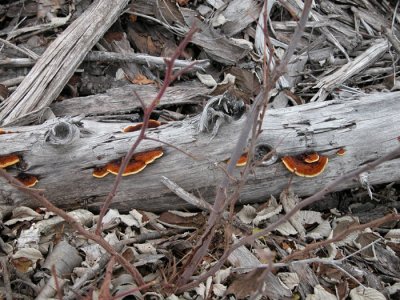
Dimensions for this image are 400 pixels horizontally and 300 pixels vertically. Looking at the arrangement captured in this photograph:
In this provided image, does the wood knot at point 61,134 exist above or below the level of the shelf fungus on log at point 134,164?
above

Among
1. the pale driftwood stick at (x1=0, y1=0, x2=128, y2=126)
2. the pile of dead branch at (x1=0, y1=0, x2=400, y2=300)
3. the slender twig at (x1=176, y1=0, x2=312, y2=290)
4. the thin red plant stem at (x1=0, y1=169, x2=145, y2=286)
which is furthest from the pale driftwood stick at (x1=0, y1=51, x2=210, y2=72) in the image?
the thin red plant stem at (x1=0, y1=169, x2=145, y2=286)

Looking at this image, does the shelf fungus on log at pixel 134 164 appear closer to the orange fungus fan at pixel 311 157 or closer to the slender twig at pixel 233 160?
the slender twig at pixel 233 160

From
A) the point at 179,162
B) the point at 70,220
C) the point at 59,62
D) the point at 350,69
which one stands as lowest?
the point at 350,69

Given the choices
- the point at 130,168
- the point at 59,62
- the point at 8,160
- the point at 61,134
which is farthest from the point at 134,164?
the point at 59,62

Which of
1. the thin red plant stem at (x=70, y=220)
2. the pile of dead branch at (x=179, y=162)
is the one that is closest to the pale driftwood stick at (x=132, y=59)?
the pile of dead branch at (x=179, y=162)

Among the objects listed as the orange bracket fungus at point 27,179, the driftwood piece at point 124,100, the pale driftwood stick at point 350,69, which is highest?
the orange bracket fungus at point 27,179

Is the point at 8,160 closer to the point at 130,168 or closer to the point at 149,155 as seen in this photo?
the point at 130,168
